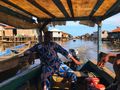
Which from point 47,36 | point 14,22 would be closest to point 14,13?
point 14,22

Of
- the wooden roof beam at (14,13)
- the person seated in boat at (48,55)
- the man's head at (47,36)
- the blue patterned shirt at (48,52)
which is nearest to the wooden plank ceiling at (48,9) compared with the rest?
the wooden roof beam at (14,13)

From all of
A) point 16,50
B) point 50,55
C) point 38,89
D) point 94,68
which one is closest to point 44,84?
point 50,55

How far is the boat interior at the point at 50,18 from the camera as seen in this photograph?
5.87 meters

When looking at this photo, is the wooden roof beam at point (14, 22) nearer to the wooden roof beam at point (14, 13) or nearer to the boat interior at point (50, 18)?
the boat interior at point (50, 18)

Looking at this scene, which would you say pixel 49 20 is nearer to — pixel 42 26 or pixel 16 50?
pixel 42 26

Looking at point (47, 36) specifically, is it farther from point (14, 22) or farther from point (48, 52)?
point (14, 22)

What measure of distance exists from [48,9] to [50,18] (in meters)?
2.07

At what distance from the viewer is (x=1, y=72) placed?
11422 mm

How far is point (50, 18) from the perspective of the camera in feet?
30.2

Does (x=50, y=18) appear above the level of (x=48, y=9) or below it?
below

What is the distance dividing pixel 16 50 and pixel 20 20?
12.2m

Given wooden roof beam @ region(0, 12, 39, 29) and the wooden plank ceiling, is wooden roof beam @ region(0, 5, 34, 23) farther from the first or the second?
wooden roof beam @ region(0, 12, 39, 29)

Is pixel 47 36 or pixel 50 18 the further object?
pixel 50 18

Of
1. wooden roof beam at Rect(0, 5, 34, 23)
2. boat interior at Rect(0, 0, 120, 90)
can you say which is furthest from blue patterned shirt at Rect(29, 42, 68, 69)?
wooden roof beam at Rect(0, 5, 34, 23)
